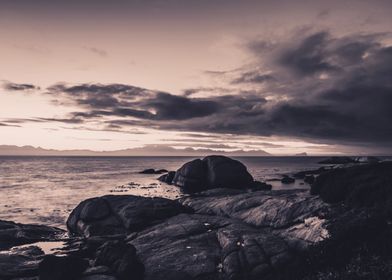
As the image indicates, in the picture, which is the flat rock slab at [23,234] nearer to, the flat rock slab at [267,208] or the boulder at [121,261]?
the boulder at [121,261]

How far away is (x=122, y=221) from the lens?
80.8 feet

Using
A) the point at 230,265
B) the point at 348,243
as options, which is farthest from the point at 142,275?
the point at 348,243

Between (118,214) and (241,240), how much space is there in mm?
12146

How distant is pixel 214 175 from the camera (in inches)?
2053

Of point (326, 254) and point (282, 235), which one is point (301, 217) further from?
point (326, 254)

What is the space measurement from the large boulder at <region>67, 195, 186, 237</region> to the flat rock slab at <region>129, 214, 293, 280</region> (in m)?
4.59

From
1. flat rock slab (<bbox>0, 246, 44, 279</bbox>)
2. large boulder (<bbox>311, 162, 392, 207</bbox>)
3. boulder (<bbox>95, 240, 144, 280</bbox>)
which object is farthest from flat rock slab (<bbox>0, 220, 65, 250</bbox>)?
large boulder (<bbox>311, 162, 392, 207</bbox>)

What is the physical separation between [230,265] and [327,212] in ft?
21.8

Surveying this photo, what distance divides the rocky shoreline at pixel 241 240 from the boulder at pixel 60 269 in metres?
0.04

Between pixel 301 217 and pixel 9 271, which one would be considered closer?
pixel 9 271

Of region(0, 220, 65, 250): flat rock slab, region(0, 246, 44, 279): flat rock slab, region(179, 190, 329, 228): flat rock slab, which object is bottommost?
region(0, 220, 65, 250): flat rock slab

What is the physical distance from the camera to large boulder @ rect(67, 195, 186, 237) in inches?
935

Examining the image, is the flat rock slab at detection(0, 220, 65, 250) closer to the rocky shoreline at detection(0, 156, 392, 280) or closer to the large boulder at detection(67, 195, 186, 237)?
the rocky shoreline at detection(0, 156, 392, 280)

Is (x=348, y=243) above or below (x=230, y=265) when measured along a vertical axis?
above
